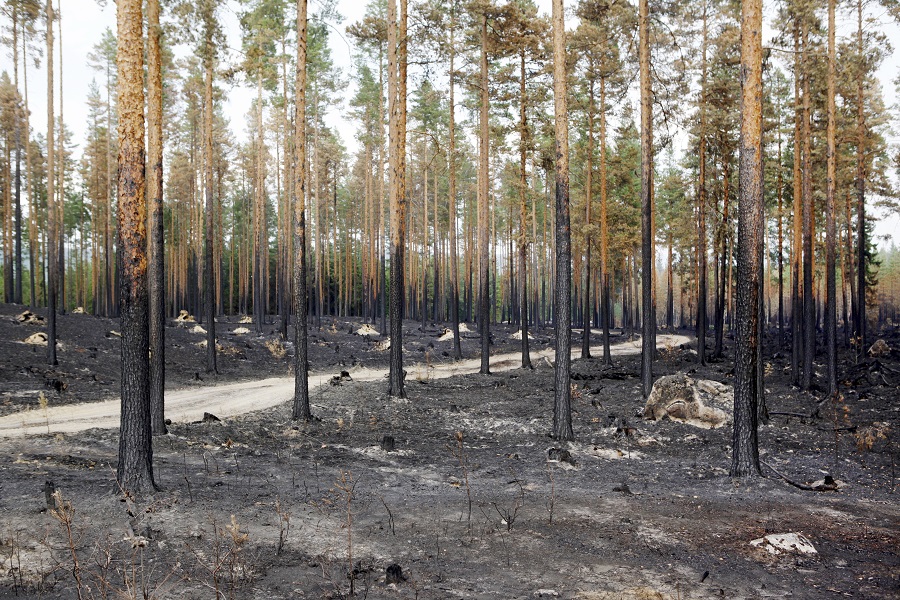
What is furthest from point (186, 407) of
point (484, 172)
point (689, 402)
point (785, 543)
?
point (785, 543)

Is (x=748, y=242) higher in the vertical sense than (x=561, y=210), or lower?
lower

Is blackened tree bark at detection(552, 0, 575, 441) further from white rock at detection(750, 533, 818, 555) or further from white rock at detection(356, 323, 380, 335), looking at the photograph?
white rock at detection(356, 323, 380, 335)

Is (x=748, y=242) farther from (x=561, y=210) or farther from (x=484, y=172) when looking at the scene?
(x=484, y=172)

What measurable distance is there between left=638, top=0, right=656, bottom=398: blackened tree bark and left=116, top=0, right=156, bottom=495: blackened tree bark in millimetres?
11929

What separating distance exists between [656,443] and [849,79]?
12951 mm

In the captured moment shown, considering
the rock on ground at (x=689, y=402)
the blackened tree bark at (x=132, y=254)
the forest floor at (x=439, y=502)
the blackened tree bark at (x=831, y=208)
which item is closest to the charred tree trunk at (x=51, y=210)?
the forest floor at (x=439, y=502)

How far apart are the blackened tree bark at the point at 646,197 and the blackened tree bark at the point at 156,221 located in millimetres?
11613

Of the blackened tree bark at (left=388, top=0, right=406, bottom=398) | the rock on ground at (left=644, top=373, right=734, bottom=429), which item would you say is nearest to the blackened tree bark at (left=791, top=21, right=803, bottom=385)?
the rock on ground at (left=644, top=373, right=734, bottom=429)

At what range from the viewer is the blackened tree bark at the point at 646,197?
48.6ft

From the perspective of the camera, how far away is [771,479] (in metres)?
8.97

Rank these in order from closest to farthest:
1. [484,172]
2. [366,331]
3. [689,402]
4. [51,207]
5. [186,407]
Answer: [689,402] → [186,407] → [51,207] → [484,172] → [366,331]

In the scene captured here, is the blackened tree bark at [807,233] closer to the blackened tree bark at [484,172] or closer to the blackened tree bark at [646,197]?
the blackened tree bark at [646,197]

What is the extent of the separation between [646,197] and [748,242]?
250 inches

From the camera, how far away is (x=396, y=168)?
1520cm
